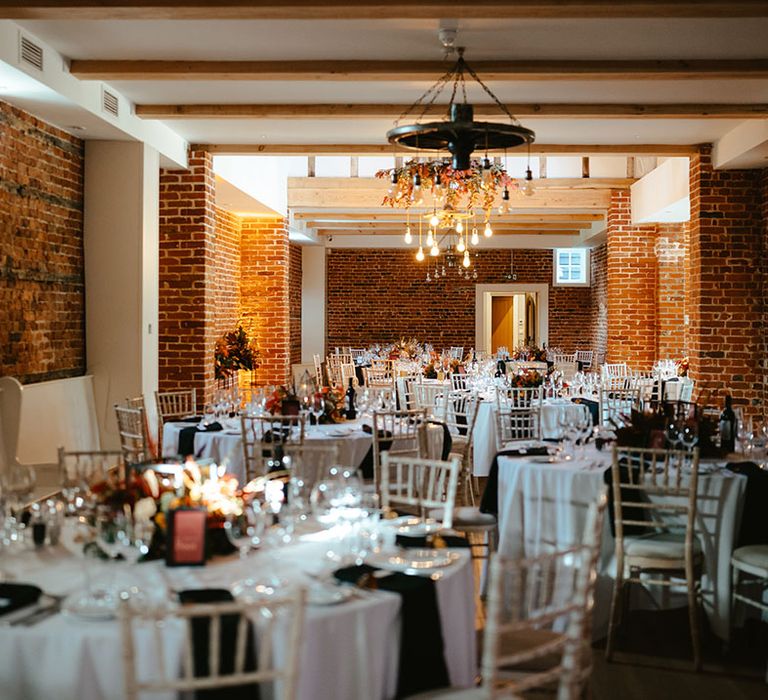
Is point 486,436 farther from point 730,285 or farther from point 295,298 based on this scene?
point 295,298

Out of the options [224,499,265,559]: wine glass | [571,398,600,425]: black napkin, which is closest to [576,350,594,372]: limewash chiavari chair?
[571,398,600,425]: black napkin

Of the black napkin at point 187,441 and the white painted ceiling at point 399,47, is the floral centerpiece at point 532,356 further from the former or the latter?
the black napkin at point 187,441

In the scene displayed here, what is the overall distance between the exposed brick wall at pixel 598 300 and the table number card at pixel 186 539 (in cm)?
1656

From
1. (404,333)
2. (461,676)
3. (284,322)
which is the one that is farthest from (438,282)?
(461,676)

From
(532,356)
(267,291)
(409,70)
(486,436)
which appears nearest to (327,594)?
(409,70)

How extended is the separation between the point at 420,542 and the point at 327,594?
2.46ft

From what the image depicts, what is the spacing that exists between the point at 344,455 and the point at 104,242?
3.52 metres

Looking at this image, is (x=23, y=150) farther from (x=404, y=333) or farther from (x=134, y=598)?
(x=404, y=333)

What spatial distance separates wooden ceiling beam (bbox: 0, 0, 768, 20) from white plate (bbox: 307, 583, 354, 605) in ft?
11.1

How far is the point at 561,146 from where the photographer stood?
33.6 feet

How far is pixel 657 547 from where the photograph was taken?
4.83 meters

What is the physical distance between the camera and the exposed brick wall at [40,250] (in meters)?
7.11

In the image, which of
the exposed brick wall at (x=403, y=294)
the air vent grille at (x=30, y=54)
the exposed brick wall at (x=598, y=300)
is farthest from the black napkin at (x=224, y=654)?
the exposed brick wall at (x=403, y=294)

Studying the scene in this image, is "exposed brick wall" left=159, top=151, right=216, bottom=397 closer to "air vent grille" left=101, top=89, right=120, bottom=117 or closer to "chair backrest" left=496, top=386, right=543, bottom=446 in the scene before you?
"air vent grille" left=101, top=89, right=120, bottom=117
